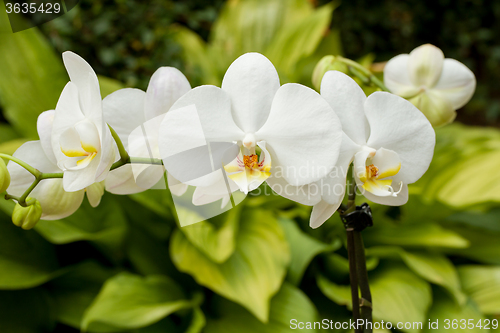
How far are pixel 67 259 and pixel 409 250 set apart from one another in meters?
0.83

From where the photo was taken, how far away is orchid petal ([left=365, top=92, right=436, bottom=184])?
25cm

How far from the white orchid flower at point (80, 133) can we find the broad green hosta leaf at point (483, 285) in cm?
87

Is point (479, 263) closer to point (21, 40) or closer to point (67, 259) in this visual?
point (67, 259)

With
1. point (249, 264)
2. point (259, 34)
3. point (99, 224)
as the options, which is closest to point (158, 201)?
point (99, 224)

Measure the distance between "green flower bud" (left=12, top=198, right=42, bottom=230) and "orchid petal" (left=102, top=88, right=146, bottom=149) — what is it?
78 millimetres

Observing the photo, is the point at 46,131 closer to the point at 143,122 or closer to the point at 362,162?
the point at 143,122

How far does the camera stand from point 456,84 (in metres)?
0.35

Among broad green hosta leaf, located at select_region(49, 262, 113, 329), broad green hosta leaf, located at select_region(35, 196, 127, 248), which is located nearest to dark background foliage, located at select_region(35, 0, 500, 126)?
broad green hosta leaf, located at select_region(35, 196, 127, 248)

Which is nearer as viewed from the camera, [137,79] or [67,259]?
[67,259]

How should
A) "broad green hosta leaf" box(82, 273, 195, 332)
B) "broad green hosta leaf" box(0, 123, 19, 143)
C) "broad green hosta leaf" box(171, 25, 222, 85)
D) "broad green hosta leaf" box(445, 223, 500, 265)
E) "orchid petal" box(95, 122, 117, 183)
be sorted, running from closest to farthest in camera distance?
"orchid petal" box(95, 122, 117, 183), "broad green hosta leaf" box(82, 273, 195, 332), "broad green hosta leaf" box(445, 223, 500, 265), "broad green hosta leaf" box(0, 123, 19, 143), "broad green hosta leaf" box(171, 25, 222, 85)

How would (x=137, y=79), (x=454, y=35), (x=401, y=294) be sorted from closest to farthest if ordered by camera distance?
(x=401, y=294) < (x=137, y=79) < (x=454, y=35)

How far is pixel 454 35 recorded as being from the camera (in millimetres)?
2297

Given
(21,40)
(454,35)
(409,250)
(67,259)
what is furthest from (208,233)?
(454,35)

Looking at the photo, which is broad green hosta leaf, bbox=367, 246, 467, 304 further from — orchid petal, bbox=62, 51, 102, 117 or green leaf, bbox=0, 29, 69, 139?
green leaf, bbox=0, 29, 69, 139
